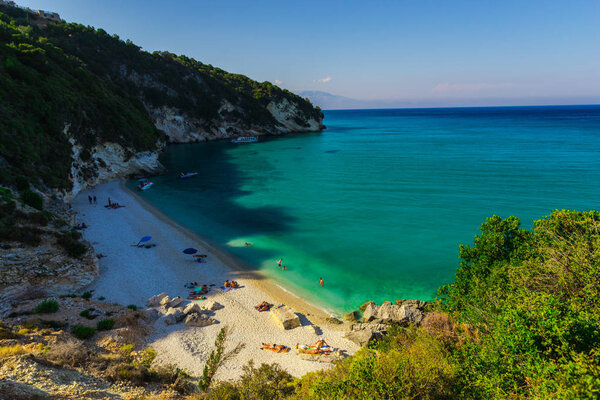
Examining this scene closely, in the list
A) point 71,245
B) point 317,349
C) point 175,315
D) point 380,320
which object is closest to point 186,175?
point 71,245

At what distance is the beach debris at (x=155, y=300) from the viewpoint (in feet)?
65.6

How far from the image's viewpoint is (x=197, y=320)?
18453 mm

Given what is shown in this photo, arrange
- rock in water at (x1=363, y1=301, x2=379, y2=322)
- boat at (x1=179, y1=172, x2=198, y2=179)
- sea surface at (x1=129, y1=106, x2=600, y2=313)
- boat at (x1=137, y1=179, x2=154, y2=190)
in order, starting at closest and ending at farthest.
→ 1. rock in water at (x1=363, y1=301, x2=379, y2=322)
2. sea surface at (x1=129, y1=106, x2=600, y2=313)
3. boat at (x1=137, y1=179, x2=154, y2=190)
4. boat at (x1=179, y1=172, x2=198, y2=179)

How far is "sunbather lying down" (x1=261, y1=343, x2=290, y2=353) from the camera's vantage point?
16.7 m

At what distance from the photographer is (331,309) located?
21.2 meters

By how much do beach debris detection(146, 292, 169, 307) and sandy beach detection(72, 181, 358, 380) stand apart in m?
A: 0.79

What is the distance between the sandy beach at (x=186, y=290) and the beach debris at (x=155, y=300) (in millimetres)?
791

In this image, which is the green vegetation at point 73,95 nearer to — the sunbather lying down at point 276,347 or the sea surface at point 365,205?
the sea surface at point 365,205

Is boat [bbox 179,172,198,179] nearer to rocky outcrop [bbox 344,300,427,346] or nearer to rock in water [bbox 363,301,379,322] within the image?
rocky outcrop [bbox 344,300,427,346]

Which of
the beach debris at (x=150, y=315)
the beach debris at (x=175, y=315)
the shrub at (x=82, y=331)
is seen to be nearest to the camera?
the shrub at (x=82, y=331)

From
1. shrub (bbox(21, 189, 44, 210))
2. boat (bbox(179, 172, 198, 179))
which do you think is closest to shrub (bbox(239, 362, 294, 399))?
shrub (bbox(21, 189, 44, 210))

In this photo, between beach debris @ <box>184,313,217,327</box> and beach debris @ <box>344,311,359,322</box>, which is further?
beach debris @ <box>344,311,359,322</box>

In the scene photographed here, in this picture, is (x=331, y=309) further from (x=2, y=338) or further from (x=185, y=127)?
(x=185, y=127)

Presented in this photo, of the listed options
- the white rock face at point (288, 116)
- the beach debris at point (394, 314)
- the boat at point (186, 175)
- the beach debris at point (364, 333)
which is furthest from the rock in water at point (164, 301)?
the white rock face at point (288, 116)
